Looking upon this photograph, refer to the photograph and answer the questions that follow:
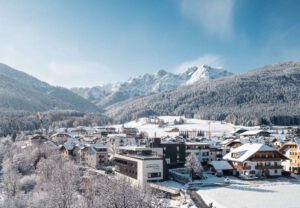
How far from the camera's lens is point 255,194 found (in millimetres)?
50750

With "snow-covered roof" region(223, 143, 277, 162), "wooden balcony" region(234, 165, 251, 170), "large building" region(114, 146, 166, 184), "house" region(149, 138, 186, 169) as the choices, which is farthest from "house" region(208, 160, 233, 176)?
"large building" region(114, 146, 166, 184)

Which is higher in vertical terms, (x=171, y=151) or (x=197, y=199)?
(x=171, y=151)

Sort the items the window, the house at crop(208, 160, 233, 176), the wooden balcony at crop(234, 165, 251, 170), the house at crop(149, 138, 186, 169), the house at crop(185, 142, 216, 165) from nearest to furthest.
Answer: the window < the wooden balcony at crop(234, 165, 251, 170) < the house at crop(208, 160, 233, 176) < the house at crop(149, 138, 186, 169) < the house at crop(185, 142, 216, 165)

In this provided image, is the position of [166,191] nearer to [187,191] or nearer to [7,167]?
[187,191]

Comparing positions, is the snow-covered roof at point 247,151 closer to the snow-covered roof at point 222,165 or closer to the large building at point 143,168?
the snow-covered roof at point 222,165

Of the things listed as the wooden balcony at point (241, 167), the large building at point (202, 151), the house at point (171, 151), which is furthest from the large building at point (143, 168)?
the large building at point (202, 151)

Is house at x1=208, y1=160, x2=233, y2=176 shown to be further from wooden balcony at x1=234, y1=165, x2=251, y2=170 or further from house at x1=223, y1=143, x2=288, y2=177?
house at x1=223, y1=143, x2=288, y2=177

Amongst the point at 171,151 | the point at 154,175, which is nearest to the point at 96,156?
the point at 171,151

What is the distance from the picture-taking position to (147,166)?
62375mm

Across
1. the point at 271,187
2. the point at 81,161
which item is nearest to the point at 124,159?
the point at 81,161

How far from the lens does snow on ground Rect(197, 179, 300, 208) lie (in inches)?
1760

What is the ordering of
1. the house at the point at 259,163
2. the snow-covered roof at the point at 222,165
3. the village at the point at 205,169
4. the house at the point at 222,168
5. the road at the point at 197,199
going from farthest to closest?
the snow-covered roof at the point at 222,165, the house at the point at 222,168, the house at the point at 259,163, the village at the point at 205,169, the road at the point at 197,199

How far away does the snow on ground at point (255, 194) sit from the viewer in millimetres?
44713

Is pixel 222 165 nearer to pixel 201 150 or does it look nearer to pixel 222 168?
pixel 222 168
